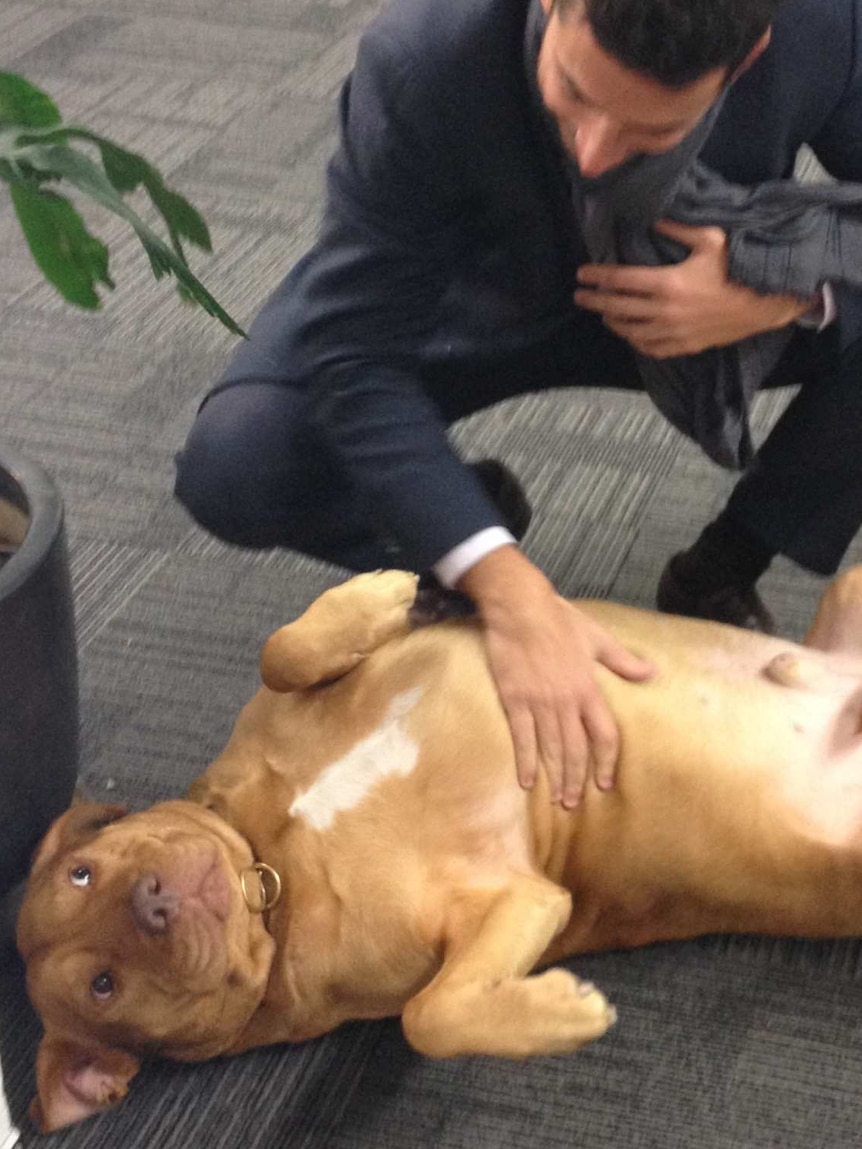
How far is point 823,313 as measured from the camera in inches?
52.9

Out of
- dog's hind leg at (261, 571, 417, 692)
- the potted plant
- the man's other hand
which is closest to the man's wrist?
dog's hind leg at (261, 571, 417, 692)

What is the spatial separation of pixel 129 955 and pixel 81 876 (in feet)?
0.29

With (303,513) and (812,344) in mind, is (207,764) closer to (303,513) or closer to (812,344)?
(303,513)

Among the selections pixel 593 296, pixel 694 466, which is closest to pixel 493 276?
pixel 593 296

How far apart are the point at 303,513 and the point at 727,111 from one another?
2.18 ft

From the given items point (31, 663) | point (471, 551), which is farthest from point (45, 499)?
point (471, 551)

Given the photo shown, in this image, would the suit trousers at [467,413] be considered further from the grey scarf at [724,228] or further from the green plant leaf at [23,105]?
the green plant leaf at [23,105]

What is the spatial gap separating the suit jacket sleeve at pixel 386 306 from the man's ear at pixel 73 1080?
22.1 inches

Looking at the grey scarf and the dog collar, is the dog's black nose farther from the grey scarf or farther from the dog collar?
the grey scarf

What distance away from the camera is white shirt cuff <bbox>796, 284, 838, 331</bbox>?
4.34 feet

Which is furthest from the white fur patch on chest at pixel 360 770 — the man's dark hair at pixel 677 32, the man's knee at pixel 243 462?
the man's dark hair at pixel 677 32

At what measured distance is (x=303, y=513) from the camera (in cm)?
158

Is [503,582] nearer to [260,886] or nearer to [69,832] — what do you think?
[260,886]

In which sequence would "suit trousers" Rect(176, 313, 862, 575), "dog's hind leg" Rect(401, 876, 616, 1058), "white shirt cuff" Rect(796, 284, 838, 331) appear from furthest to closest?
"suit trousers" Rect(176, 313, 862, 575)
"white shirt cuff" Rect(796, 284, 838, 331)
"dog's hind leg" Rect(401, 876, 616, 1058)
